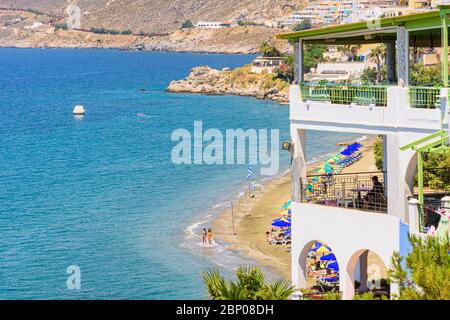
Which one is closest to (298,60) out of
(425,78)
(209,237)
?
(425,78)

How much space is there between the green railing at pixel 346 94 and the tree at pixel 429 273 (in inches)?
195

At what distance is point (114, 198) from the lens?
178 ft

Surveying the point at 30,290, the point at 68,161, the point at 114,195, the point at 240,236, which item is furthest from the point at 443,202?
the point at 68,161

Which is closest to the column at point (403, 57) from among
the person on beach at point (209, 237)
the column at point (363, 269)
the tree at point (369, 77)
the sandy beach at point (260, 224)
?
the tree at point (369, 77)

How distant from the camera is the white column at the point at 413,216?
16.3 m

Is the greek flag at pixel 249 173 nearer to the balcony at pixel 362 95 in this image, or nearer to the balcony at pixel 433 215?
the balcony at pixel 362 95

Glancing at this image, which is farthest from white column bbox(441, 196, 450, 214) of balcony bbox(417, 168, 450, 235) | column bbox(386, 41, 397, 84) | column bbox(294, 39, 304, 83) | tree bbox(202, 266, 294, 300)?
tree bbox(202, 266, 294, 300)

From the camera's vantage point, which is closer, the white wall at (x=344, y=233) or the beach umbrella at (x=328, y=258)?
the white wall at (x=344, y=233)

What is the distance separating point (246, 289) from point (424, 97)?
5.78 metres

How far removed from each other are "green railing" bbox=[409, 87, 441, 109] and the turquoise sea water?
1576 centimetres

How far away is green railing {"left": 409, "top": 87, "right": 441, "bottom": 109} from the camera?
55.6ft

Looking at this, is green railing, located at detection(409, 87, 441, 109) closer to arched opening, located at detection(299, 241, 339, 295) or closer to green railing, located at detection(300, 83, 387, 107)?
green railing, located at detection(300, 83, 387, 107)
